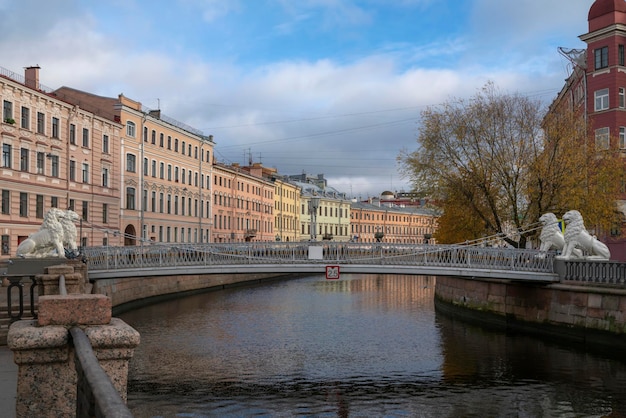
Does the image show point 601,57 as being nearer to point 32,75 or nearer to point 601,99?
point 601,99

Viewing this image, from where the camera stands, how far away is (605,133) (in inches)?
1248

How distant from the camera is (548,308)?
21.5 m

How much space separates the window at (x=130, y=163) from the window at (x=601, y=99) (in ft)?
92.4

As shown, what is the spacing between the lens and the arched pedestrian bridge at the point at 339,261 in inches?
796

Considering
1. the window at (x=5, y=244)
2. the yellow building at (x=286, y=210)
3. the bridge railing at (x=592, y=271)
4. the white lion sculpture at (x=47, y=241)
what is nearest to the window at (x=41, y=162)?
the window at (x=5, y=244)

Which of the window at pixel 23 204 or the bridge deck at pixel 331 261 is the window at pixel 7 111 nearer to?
the window at pixel 23 204

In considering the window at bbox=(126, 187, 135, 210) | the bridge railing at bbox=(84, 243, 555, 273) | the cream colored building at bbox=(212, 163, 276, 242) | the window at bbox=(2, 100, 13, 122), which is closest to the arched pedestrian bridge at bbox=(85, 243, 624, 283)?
the bridge railing at bbox=(84, 243, 555, 273)

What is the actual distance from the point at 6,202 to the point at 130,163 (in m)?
13.3

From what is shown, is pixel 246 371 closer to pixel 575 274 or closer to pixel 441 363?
pixel 441 363

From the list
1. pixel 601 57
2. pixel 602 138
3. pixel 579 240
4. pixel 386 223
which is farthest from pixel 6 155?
pixel 386 223

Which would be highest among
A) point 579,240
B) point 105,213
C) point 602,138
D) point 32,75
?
point 32,75

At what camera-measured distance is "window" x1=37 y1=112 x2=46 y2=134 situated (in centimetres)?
3316

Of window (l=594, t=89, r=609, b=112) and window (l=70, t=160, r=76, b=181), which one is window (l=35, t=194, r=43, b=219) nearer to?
window (l=70, t=160, r=76, b=181)

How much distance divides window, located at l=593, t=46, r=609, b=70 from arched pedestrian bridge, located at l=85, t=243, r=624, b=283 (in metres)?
14.4
